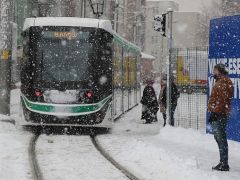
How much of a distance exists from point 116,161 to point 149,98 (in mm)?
10199

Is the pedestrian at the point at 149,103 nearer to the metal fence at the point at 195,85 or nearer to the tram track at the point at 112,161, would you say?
the metal fence at the point at 195,85

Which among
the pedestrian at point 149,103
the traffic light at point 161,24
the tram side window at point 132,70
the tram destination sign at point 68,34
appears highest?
the traffic light at point 161,24

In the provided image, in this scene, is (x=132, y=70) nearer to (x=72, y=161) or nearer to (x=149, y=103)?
(x=149, y=103)

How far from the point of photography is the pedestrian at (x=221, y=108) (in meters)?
10.6

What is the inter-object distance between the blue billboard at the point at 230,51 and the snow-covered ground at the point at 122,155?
1.96 ft

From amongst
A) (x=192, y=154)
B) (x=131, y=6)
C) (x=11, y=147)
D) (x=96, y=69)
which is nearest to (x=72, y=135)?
(x=96, y=69)

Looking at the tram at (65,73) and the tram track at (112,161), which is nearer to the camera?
the tram track at (112,161)

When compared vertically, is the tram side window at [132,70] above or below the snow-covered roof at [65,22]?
below

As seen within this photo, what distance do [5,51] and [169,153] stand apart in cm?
873

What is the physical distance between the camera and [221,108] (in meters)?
10.7

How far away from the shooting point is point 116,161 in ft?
37.7

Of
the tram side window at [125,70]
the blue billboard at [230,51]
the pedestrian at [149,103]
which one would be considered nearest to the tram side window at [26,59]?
the blue billboard at [230,51]

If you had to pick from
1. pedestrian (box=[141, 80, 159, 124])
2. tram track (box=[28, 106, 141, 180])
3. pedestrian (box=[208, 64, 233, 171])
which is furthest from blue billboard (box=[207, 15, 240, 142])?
pedestrian (box=[141, 80, 159, 124])

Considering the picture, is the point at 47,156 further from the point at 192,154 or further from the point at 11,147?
the point at 192,154
